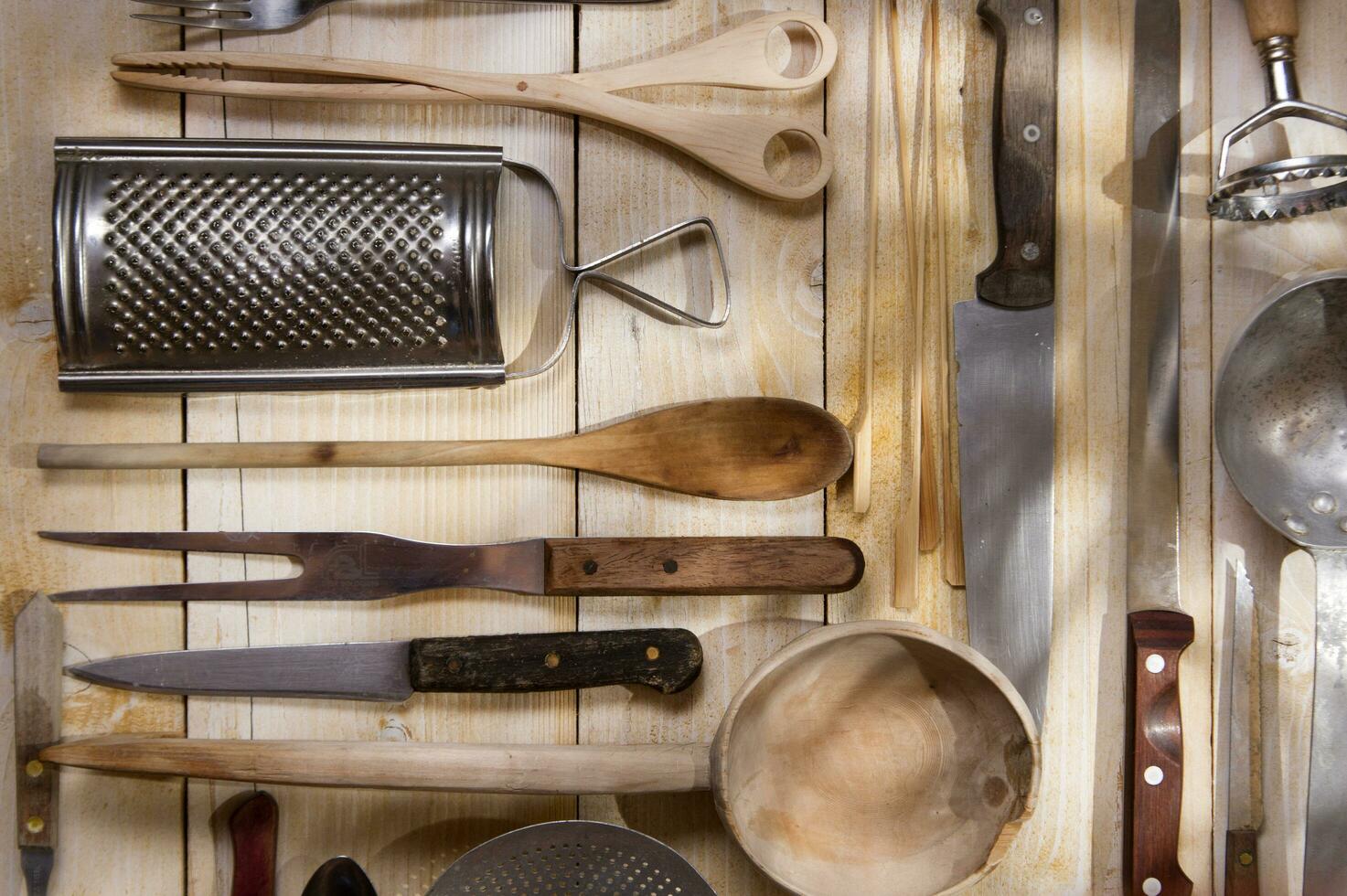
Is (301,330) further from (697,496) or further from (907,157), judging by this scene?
(907,157)

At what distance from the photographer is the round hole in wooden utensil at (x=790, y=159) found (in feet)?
3.13

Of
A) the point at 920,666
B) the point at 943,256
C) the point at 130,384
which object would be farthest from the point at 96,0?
the point at 920,666

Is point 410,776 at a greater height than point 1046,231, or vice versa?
point 1046,231

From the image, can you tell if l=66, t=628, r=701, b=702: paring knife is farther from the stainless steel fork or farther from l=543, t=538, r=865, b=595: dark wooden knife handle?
the stainless steel fork

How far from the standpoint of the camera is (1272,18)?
915mm

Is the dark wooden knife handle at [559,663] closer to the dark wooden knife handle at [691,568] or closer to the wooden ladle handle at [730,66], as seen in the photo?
the dark wooden knife handle at [691,568]

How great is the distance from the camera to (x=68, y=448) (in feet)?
2.95

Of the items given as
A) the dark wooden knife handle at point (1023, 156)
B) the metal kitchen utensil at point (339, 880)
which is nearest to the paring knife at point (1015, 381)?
the dark wooden knife handle at point (1023, 156)

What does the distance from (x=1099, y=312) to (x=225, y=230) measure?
2.79ft

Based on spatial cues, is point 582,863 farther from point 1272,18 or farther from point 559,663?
point 1272,18

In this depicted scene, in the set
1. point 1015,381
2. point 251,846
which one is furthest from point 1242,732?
point 251,846

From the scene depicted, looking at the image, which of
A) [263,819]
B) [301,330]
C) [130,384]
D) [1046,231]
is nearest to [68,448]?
[130,384]

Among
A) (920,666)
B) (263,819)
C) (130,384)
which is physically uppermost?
(130,384)

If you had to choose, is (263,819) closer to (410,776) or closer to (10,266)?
(410,776)
